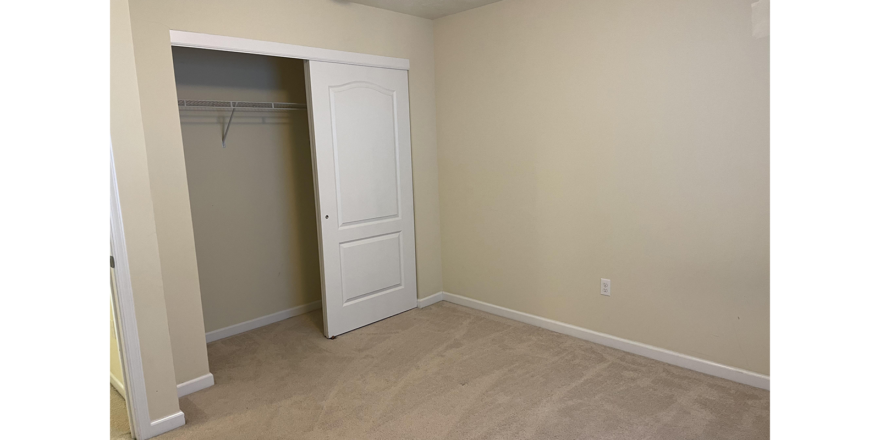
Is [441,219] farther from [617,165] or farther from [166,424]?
[166,424]

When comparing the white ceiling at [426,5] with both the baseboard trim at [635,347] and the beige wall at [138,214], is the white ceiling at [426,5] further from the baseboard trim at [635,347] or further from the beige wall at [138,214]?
the baseboard trim at [635,347]

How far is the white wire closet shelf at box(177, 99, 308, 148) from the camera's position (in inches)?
132

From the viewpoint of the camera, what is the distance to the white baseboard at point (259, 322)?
12.3 feet

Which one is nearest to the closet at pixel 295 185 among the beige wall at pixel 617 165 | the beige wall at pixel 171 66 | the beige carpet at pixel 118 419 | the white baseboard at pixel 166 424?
the beige wall at pixel 171 66

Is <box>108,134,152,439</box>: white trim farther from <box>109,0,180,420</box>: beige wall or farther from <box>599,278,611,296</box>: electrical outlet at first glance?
<box>599,278,611,296</box>: electrical outlet

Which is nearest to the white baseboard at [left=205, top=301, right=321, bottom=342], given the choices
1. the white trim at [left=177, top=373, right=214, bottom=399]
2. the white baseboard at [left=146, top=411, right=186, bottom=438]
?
the white trim at [left=177, top=373, right=214, bottom=399]

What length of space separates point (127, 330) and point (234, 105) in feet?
5.75

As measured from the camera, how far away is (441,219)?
14.5ft

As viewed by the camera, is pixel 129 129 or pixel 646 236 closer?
pixel 129 129
